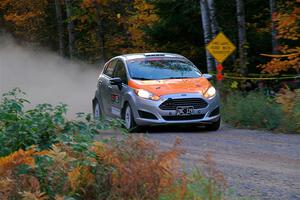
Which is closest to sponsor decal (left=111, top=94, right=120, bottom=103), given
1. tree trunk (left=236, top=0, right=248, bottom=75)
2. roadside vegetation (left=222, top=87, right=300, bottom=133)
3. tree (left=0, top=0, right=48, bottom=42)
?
roadside vegetation (left=222, top=87, right=300, bottom=133)

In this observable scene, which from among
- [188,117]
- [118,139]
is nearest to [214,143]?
[188,117]

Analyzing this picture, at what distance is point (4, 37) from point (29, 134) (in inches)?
2014

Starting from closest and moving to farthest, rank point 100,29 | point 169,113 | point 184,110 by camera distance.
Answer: point 169,113 → point 184,110 → point 100,29

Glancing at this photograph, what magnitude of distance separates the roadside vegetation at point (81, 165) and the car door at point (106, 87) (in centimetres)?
941

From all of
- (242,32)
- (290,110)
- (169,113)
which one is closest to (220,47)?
(242,32)

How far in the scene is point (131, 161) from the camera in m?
6.32

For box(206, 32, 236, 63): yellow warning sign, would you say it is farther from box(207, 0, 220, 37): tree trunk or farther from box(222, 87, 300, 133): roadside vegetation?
box(222, 87, 300, 133): roadside vegetation

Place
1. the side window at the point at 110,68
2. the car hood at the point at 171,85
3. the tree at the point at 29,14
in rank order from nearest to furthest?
1. the car hood at the point at 171,85
2. the side window at the point at 110,68
3. the tree at the point at 29,14

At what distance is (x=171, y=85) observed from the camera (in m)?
14.7

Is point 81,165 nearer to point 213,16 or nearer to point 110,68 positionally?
point 110,68

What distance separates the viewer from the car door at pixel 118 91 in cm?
1527

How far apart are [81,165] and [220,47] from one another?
1410 centimetres

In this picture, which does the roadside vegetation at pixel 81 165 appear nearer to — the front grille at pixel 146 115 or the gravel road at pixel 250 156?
the gravel road at pixel 250 156

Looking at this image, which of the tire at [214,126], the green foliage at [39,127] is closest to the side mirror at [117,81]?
the tire at [214,126]
